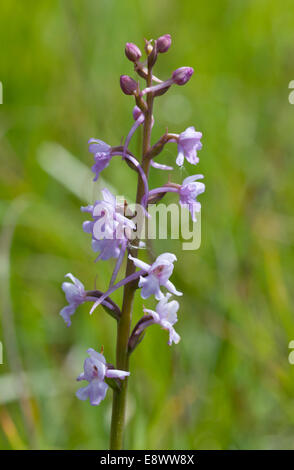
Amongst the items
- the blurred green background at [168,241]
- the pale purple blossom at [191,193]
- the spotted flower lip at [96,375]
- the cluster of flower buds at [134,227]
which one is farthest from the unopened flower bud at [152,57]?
the spotted flower lip at [96,375]

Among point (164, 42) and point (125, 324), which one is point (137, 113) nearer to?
point (164, 42)

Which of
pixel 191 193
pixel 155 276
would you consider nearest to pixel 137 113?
pixel 191 193

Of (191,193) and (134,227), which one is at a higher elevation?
(191,193)

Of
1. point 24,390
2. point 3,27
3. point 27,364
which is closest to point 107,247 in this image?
point 24,390

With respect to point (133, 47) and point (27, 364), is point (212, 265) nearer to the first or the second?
point (27, 364)

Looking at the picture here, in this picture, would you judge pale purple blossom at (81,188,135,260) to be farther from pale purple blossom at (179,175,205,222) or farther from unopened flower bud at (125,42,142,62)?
unopened flower bud at (125,42,142,62)
